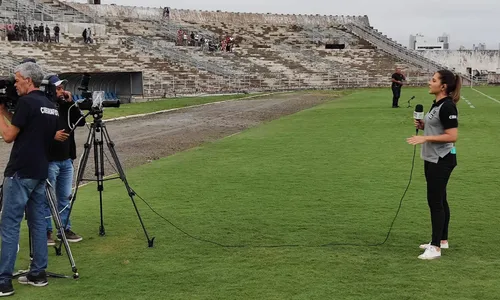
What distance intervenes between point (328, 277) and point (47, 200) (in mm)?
2963

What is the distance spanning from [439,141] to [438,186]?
51 cm

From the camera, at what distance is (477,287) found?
5.74m

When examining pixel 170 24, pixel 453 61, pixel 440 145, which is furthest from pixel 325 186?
pixel 453 61

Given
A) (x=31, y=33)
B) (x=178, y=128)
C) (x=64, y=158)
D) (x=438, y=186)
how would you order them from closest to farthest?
1. (x=438, y=186)
2. (x=64, y=158)
3. (x=178, y=128)
4. (x=31, y=33)

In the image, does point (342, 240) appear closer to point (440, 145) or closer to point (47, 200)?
point (440, 145)

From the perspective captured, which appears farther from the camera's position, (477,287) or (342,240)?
(342,240)

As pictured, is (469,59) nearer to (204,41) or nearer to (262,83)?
(262,83)

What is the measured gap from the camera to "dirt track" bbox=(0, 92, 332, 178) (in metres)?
16.0

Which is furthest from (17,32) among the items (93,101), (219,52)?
(93,101)

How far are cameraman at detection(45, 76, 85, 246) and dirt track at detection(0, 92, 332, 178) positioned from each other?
507 cm

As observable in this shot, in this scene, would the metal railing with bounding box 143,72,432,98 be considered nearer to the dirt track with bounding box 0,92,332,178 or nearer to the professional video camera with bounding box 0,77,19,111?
the dirt track with bounding box 0,92,332,178

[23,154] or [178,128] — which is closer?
[23,154]

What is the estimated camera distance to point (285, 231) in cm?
787

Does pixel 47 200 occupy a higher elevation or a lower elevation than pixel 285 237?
higher
